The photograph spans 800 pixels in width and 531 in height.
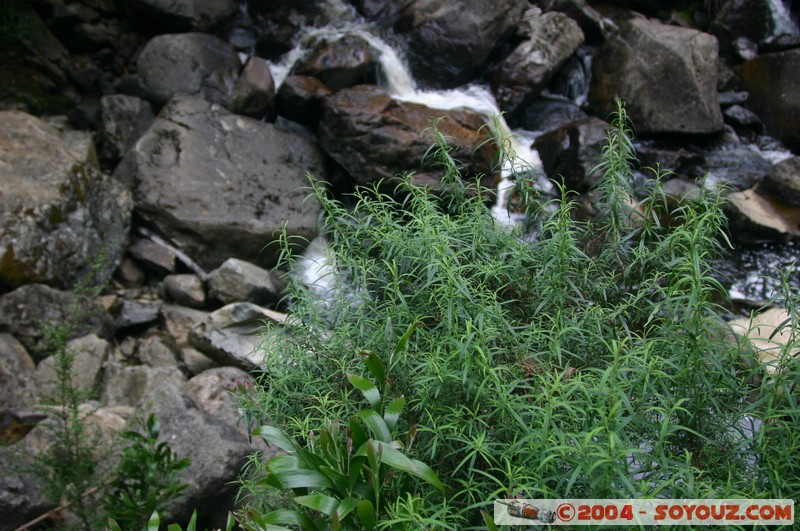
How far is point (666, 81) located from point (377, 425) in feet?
22.5

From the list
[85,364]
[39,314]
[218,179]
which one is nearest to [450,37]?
[218,179]

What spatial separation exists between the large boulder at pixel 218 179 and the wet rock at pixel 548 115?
8.63ft

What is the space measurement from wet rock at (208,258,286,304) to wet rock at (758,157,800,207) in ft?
16.7

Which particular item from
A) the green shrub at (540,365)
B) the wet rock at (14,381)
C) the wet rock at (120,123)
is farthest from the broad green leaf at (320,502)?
the wet rock at (120,123)

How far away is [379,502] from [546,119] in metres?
6.74

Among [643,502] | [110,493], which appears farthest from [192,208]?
[643,502]

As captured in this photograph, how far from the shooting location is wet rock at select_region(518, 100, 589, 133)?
7992 mm

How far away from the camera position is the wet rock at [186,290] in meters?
5.77

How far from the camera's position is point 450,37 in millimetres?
7988

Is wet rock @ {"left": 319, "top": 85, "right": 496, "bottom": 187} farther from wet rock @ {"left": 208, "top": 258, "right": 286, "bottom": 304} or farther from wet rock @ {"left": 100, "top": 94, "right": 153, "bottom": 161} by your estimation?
wet rock @ {"left": 100, "top": 94, "right": 153, "bottom": 161}

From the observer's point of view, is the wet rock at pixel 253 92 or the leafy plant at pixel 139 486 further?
the wet rock at pixel 253 92

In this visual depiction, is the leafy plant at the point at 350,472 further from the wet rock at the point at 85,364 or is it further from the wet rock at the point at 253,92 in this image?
the wet rock at the point at 253,92

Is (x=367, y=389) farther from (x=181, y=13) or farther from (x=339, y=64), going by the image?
(x=181, y=13)

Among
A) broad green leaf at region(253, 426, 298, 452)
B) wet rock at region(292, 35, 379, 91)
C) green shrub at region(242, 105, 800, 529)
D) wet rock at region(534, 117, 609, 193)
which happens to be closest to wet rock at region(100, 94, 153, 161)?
wet rock at region(292, 35, 379, 91)
